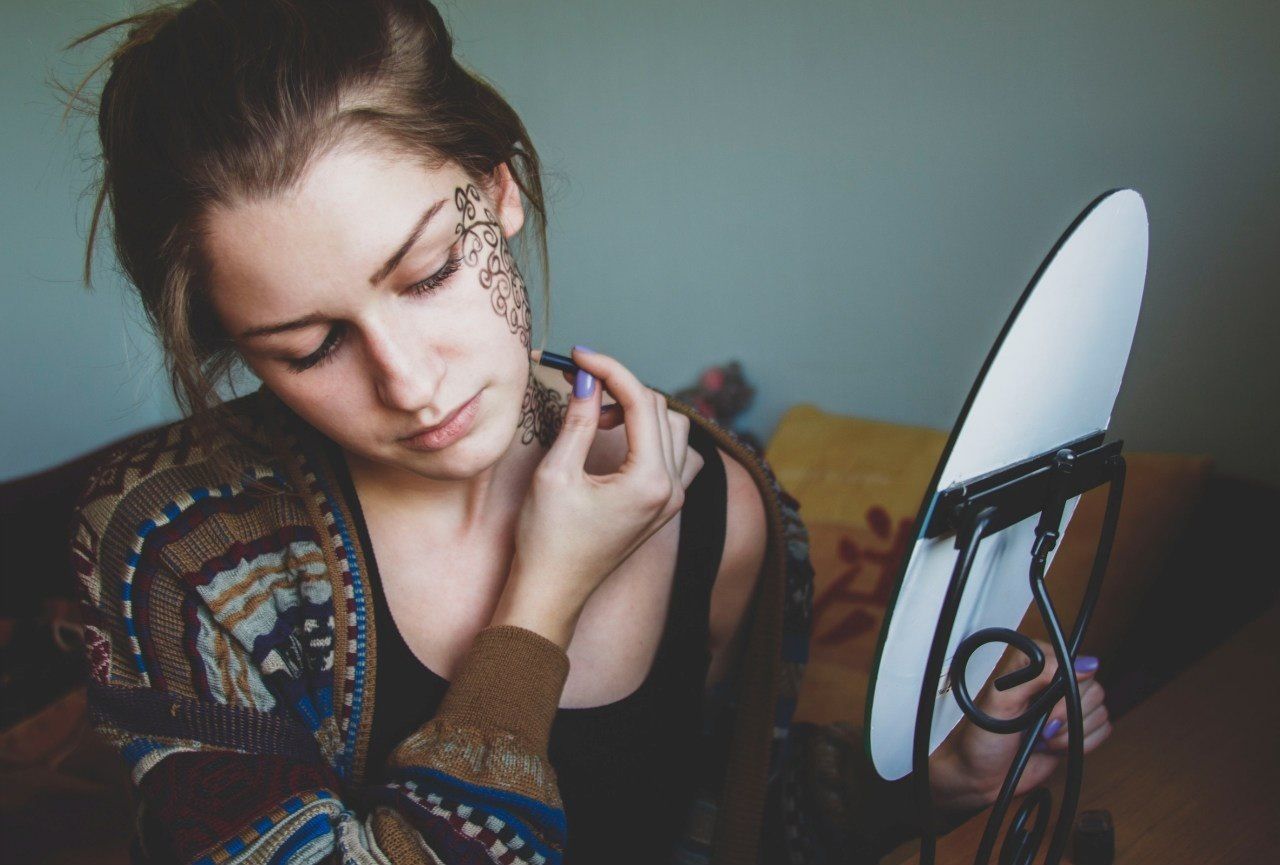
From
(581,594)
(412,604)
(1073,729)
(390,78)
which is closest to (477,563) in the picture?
(412,604)

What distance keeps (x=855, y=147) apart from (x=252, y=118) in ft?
4.41

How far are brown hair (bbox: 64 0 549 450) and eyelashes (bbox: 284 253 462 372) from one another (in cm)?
9

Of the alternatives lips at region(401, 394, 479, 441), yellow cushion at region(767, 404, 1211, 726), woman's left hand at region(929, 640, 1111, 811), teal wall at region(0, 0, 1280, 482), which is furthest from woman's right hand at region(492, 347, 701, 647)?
teal wall at region(0, 0, 1280, 482)

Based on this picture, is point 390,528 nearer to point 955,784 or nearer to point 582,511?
point 582,511

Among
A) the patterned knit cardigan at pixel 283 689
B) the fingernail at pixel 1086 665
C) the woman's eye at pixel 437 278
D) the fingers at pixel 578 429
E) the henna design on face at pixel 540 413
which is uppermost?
the woman's eye at pixel 437 278

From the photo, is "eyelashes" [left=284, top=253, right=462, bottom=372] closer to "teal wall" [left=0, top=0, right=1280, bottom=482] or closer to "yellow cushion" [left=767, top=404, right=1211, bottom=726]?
"yellow cushion" [left=767, top=404, right=1211, bottom=726]

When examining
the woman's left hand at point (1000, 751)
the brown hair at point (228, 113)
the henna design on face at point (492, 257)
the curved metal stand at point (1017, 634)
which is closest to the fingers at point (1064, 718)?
the woman's left hand at point (1000, 751)

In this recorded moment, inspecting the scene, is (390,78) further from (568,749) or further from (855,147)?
(855,147)

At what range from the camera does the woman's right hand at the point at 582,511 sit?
31.3 inches

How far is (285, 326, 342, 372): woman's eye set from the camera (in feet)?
2.35

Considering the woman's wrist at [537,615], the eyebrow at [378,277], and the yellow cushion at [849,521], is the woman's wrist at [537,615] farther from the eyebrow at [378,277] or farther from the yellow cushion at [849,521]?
the yellow cushion at [849,521]

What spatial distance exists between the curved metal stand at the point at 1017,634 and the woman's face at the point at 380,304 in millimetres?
423

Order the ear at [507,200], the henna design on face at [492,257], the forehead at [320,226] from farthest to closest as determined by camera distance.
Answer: the ear at [507,200] → the henna design on face at [492,257] → the forehead at [320,226]

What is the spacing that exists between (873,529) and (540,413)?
0.89 meters
